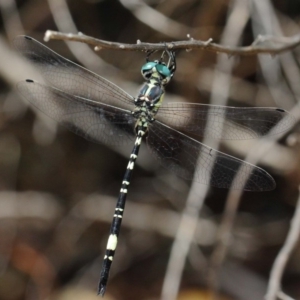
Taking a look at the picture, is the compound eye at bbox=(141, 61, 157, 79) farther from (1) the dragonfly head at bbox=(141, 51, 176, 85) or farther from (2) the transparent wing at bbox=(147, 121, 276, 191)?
(2) the transparent wing at bbox=(147, 121, 276, 191)

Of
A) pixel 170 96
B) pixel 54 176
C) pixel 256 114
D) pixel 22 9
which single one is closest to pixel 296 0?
pixel 170 96

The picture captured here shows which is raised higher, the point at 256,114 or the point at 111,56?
the point at 111,56

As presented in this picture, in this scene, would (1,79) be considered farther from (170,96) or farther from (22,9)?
(170,96)

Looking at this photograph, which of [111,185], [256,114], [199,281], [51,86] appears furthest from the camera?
[111,185]

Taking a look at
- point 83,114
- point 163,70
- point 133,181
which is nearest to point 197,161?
point 163,70

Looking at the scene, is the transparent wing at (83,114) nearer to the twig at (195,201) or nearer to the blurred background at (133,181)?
the twig at (195,201)

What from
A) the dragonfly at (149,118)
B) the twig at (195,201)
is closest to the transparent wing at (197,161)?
the dragonfly at (149,118)

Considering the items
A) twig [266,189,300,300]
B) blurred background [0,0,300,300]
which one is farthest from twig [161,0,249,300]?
twig [266,189,300,300]

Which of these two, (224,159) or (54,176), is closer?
(224,159)
